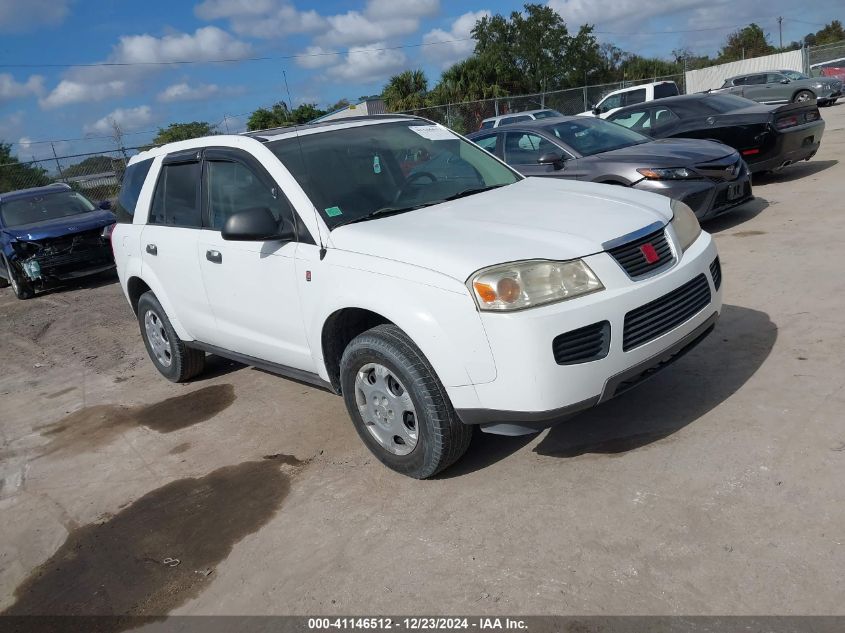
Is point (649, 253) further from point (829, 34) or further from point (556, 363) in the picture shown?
point (829, 34)

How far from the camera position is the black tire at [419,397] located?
342cm

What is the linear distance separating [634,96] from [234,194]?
1743cm

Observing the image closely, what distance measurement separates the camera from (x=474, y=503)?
3496 mm

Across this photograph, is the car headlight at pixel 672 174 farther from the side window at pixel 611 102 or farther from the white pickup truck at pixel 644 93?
the side window at pixel 611 102

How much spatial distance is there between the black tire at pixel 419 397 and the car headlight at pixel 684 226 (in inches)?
59.8

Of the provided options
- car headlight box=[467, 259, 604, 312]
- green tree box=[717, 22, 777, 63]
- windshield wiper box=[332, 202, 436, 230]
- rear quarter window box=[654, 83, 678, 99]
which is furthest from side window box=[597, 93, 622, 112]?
green tree box=[717, 22, 777, 63]

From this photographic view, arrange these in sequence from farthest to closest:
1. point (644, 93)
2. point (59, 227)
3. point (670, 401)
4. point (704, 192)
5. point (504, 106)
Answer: point (504, 106) < point (644, 93) < point (59, 227) < point (704, 192) < point (670, 401)

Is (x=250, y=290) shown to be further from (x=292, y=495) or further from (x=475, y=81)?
(x=475, y=81)

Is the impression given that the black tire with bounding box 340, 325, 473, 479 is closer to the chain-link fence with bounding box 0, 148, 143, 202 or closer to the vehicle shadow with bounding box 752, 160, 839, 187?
the vehicle shadow with bounding box 752, 160, 839, 187

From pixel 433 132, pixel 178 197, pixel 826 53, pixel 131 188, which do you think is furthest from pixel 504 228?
pixel 826 53

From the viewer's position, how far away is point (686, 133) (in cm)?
1058

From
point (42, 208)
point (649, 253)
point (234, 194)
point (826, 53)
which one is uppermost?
point (826, 53)

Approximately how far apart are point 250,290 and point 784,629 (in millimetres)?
3248

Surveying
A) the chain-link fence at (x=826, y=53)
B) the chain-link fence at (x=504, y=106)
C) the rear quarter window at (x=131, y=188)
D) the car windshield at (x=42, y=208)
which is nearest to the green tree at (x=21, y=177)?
the car windshield at (x=42, y=208)
